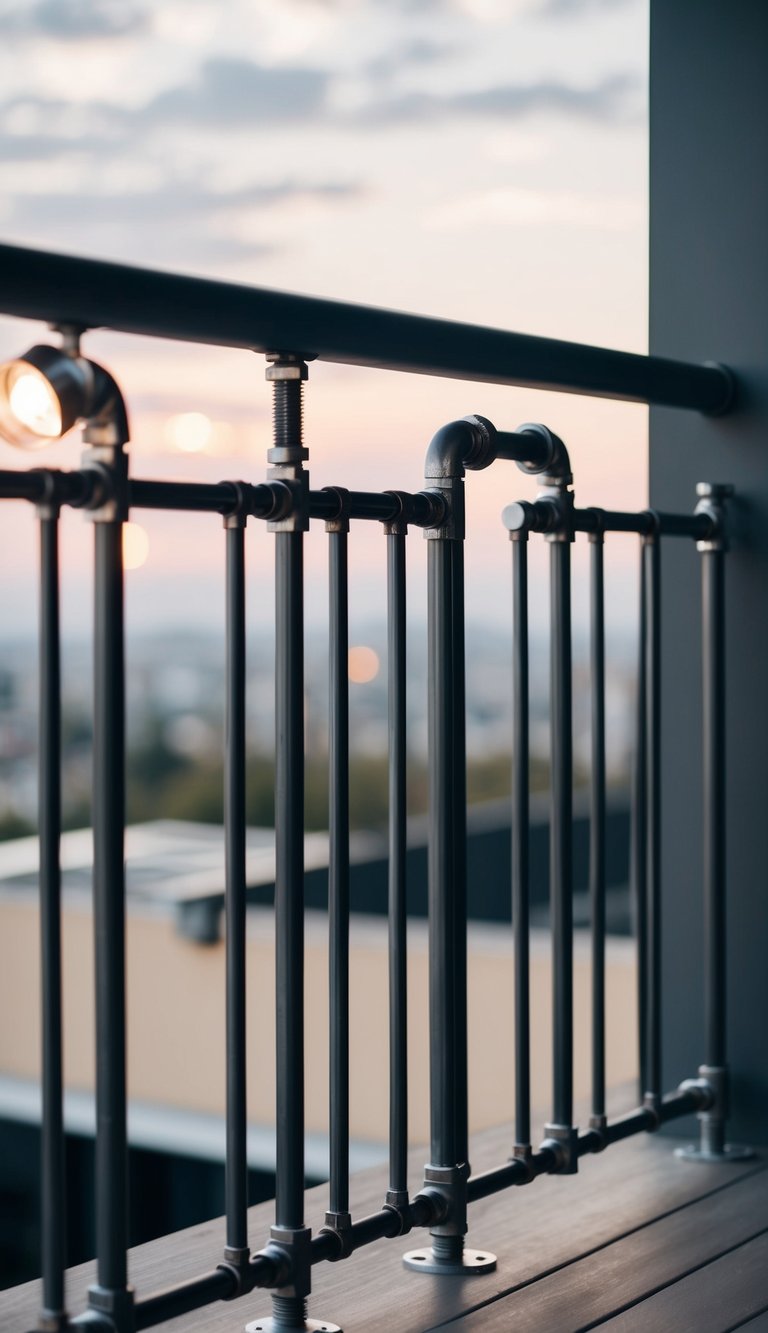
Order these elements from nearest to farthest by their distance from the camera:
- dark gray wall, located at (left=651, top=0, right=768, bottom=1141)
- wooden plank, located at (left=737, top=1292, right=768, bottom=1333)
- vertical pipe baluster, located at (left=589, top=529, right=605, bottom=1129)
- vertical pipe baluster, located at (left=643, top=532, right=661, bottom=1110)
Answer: wooden plank, located at (left=737, top=1292, right=768, bottom=1333), vertical pipe baluster, located at (left=589, top=529, right=605, bottom=1129), vertical pipe baluster, located at (left=643, top=532, right=661, bottom=1110), dark gray wall, located at (left=651, top=0, right=768, bottom=1141)

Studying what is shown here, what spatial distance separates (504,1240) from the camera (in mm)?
1621

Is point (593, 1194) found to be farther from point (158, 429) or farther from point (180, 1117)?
point (180, 1117)

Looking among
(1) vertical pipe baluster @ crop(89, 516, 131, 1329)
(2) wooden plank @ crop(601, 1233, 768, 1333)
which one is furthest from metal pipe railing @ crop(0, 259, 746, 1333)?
(2) wooden plank @ crop(601, 1233, 768, 1333)

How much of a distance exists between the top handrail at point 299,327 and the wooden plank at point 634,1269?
876 mm

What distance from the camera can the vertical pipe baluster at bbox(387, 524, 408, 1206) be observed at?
1438mm

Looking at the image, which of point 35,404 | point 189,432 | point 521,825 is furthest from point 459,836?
point 35,404

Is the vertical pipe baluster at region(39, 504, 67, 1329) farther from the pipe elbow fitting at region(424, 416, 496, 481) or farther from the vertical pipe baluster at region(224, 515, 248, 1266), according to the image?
the pipe elbow fitting at region(424, 416, 496, 481)

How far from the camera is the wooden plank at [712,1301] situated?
4.55ft

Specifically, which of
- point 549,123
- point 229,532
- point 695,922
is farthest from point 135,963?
point 229,532

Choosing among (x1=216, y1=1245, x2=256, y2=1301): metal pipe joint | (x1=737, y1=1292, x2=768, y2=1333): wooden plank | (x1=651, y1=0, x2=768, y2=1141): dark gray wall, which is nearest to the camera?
(x1=216, y1=1245, x2=256, y2=1301): metal pipe joint

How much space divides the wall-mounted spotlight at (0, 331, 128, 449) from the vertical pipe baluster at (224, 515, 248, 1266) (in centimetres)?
19

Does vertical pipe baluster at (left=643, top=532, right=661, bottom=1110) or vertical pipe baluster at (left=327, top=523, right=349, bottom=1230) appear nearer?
vertical pipe baluster at (left=327, top=523, right=349, bottom=1230)

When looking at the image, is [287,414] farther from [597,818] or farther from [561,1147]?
[561,1147]

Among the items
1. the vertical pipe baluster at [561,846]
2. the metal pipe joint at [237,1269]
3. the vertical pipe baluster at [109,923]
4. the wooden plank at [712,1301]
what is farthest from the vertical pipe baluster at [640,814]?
the vertical pipe baluster at [109,923]
